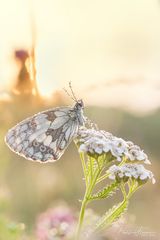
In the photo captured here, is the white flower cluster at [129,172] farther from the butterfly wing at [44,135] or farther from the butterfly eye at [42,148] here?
the butterfly eye at [42,148]

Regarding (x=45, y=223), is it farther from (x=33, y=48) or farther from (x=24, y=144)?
(x=33, y=48)

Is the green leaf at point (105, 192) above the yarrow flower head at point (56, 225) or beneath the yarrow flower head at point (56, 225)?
above

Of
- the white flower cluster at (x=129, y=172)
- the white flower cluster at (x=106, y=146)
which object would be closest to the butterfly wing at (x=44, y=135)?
the white flower cluster at (x=106, y=146)

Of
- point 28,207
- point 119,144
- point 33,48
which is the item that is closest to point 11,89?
point 33,48

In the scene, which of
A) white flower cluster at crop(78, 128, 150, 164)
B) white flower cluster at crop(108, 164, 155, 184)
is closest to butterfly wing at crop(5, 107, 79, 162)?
white flower cluster at crop(78, 128, 150, 164)

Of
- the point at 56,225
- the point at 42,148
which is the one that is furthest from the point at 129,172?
the point at 56,225

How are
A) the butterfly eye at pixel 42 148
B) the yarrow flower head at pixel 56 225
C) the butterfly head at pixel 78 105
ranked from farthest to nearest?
the butterfly head at pixel 78 105 < the butterfly eye at pixel 42 148 < the yarrow flower head at pixel 56 225
